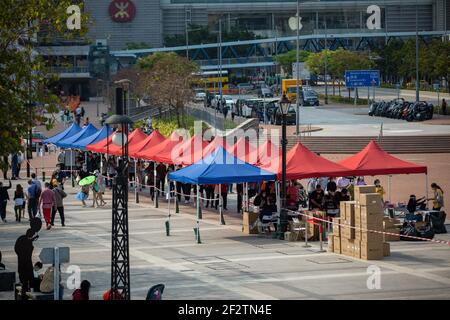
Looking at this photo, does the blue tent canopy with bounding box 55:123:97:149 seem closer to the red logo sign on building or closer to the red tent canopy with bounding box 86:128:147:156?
the red tent canopy with bounding box 86:128:147:156

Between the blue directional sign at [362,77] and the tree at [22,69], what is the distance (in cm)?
5872

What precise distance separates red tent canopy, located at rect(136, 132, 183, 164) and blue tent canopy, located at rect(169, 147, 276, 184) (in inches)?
247

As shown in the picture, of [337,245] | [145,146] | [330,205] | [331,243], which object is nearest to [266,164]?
[330,205]

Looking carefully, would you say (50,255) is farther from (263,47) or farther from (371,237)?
(263,47)

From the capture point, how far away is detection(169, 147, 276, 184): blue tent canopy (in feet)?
100

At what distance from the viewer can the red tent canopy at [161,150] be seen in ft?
127

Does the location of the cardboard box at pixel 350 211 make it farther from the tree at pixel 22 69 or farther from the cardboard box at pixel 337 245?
the tree at pixel 22 69

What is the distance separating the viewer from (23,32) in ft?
81.1

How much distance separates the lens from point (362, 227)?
1011 inches

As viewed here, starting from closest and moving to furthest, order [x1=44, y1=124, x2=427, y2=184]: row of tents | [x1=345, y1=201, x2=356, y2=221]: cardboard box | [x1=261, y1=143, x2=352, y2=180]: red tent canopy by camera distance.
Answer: [x1=345, y1=201, x2=356, y2=221]: cardboard box < [x1=44, y1=124, x2=427, y2=184]: row of tents < [x1=261, y1=143, x2=352, y2=180]: red tent canopy

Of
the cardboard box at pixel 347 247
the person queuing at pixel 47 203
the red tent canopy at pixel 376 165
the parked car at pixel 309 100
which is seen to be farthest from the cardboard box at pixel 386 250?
the parked car at pixel 309 100

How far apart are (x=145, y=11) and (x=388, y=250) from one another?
130 metres

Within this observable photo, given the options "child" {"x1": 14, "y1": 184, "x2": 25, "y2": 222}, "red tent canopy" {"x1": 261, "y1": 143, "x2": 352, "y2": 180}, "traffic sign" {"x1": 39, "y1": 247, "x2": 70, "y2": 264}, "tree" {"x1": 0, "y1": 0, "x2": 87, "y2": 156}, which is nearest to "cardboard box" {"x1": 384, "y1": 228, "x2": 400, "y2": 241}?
"red tent canopy" {"x1": 261, "y1": 143, "x2": 352, "y2": 180}

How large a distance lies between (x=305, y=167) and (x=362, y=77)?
5269 centimetres
